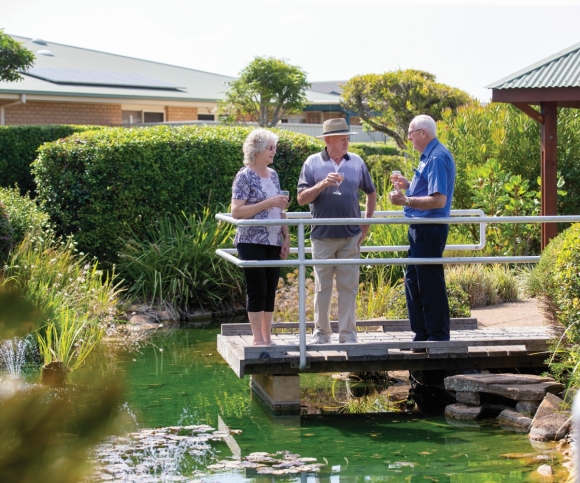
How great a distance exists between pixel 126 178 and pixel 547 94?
5.90 meters

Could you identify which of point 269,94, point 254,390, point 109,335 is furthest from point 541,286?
point 269,94

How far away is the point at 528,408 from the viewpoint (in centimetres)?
686

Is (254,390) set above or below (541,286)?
below


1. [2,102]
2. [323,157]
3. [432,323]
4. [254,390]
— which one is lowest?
[254,390]

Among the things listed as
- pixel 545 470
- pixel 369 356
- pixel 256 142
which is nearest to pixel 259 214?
pixel 256 142

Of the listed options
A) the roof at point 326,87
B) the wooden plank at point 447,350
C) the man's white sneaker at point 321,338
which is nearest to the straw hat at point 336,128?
the man's white sneaker at point 321,338

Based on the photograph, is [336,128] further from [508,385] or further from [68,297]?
[68,297]

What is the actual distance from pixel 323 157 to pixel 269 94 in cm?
2383

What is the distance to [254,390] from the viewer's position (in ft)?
26.7

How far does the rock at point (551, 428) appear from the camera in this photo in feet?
20.4

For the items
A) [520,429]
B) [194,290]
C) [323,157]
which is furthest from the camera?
[194,290]

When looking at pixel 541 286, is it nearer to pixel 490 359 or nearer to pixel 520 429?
pixel 490 359

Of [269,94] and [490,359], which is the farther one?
→ [269,94]

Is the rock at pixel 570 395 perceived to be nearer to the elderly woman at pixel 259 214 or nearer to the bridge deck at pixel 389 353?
the bridge deck at pixel 389 353
